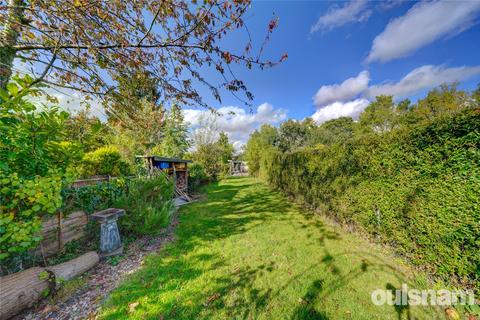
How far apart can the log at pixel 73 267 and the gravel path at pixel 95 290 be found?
0.13 metres

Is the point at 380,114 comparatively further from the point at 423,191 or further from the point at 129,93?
the point at 129,93

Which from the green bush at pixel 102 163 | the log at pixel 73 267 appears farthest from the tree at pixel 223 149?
the log at pixel 73 267

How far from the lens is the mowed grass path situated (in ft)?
7.65

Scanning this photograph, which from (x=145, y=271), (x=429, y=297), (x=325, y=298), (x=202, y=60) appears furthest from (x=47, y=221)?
(x=429, y=297)

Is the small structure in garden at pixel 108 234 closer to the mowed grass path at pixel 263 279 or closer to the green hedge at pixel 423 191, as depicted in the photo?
the mowed grass path at pixel 263 279

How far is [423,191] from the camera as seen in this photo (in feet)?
9.48

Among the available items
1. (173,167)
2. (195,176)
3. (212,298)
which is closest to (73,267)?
(212,298)

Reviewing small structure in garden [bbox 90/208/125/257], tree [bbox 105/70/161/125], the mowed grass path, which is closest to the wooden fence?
small structure in garden [bbox 90/208/125/257]

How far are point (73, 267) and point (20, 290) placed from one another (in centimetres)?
74

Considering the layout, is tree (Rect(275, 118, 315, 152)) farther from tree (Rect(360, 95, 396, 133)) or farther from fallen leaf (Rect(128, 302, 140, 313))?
fallen leaf (Rect(128, 302, 140, 313))

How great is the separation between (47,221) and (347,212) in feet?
21.8

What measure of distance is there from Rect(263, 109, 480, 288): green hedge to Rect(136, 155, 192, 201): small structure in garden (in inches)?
317

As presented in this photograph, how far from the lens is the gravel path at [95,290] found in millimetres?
2314

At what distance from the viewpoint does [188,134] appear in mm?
22922
